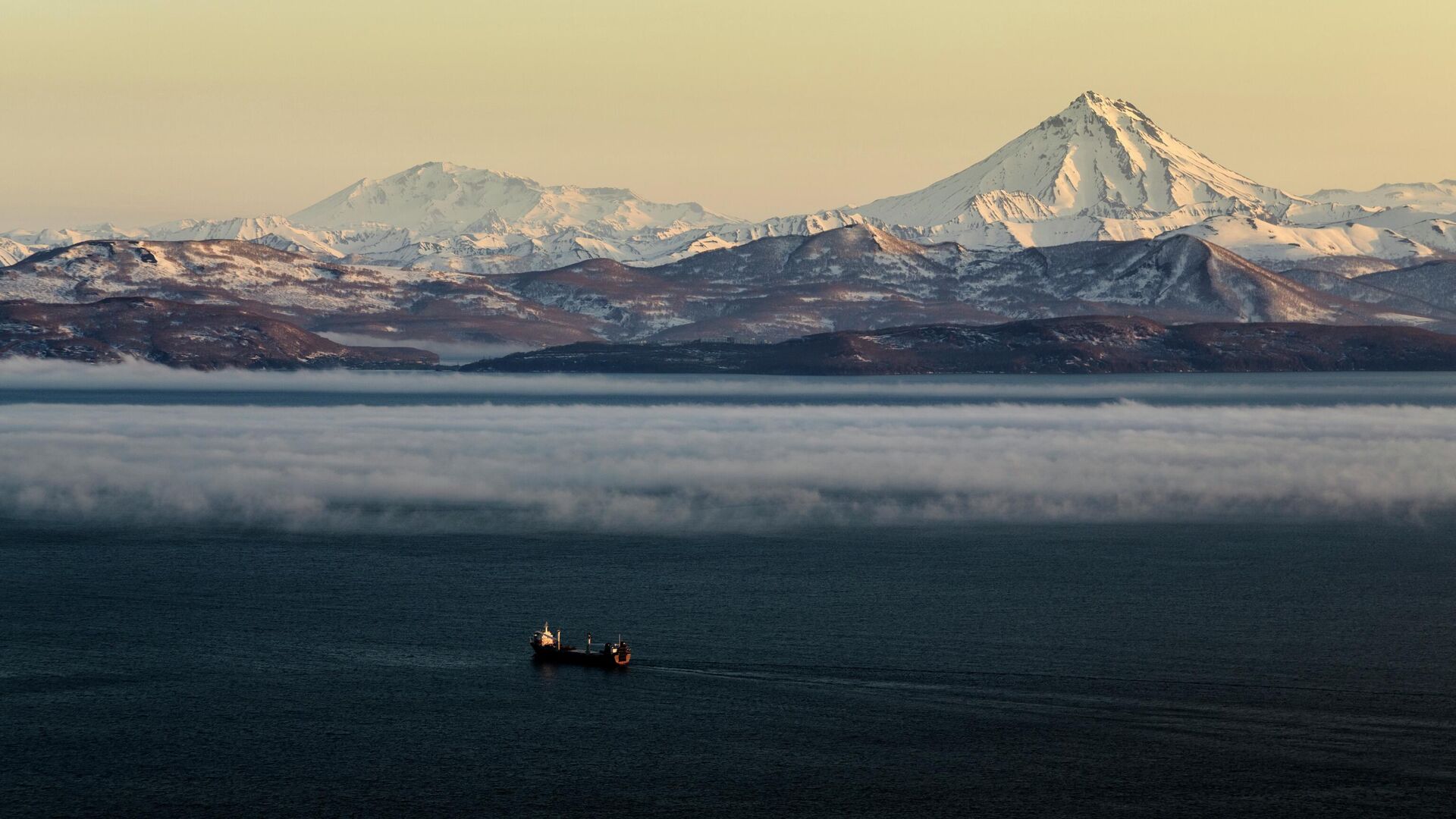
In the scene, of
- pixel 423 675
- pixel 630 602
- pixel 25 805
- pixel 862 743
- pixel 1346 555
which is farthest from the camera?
pixel 1346 555

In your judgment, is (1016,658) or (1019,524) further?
(1019,524)

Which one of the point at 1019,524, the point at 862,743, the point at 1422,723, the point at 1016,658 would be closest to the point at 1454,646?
the point at 1422,723

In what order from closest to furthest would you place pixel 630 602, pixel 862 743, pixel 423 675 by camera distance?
pixel 862 743
pixel 423 675
pixel 630 602

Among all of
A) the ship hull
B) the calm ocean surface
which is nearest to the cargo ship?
the ship hull

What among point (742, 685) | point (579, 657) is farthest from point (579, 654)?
point (742, 685)

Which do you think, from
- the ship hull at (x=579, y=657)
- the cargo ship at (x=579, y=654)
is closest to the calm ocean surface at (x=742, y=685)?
the ship hull at (x=579, y=657)

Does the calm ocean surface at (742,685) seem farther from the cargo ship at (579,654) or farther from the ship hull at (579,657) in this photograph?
the cargo ship at (579,654)

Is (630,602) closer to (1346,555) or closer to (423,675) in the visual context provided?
(423,675)

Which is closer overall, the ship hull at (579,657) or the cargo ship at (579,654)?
the ship hull at (579,657)
